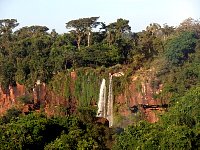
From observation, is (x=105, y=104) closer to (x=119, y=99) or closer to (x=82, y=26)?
(x=119, y=99)

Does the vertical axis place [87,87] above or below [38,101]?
above

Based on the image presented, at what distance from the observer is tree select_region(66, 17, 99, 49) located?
91.4 ft

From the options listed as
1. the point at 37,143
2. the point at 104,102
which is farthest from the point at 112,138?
the point at 104,102

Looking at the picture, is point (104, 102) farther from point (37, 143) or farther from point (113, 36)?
point (37, 143)

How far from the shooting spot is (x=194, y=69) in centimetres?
2359

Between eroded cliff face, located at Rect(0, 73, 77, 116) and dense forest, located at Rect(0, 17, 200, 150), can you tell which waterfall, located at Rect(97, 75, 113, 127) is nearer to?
dense forest, located at Rect(0, 17, 200, 150)


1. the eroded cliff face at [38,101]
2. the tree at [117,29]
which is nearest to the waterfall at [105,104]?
the eroded cliff face at [38,101]

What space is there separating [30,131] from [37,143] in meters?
0.46

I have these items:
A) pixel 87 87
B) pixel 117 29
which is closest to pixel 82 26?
pixel 117 29

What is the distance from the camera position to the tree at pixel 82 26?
91.4 feet

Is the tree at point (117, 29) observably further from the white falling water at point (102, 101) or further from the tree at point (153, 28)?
the white falling water at point (102, 101)

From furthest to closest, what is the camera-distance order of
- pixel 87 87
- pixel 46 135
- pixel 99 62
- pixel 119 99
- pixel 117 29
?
1. pixel 117 29
2. pixel 99 62
3. pixel 87 87
4. pixel 119 99
5. pixel 46 135

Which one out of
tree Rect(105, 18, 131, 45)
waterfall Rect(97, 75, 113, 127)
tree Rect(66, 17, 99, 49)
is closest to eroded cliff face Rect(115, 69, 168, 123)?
waterfall Rect(97, 75, 113, 127)

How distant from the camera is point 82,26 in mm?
28188
